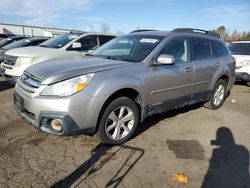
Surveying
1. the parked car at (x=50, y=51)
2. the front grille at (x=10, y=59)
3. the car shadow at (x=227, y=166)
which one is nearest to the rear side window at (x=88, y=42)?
the parked car at (x=50, y=51)

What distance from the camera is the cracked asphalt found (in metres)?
3.26

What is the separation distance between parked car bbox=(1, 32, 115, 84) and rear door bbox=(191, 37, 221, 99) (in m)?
2.63

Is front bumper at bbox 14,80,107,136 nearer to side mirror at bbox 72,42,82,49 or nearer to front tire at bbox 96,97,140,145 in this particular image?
front tire at bbox 96,97,140,145

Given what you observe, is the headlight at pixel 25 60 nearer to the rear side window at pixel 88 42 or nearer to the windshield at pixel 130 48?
the rear side window at pixel 88 42

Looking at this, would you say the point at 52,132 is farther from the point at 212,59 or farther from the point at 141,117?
the point at 212,59

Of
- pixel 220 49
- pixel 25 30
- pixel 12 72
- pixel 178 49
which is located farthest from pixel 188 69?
pixel 25 30

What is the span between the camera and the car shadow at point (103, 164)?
10.4ft

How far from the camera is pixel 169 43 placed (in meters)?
4.87

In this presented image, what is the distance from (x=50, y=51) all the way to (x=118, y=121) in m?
4.29

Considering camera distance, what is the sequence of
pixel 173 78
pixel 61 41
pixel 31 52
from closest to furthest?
pixel 173 78 < pixel 31 52 < pixel 61 41

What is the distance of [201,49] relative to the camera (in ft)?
18.7

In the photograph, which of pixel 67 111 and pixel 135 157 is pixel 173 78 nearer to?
pixel 135 157

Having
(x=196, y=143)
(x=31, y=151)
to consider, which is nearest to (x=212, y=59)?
(x=196, y=143)

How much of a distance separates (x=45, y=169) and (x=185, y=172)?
179cm
